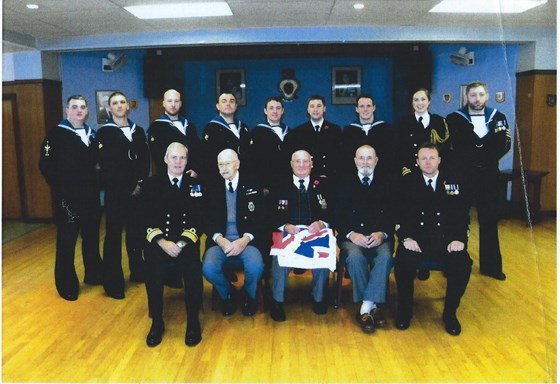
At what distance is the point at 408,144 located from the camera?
3.92 m

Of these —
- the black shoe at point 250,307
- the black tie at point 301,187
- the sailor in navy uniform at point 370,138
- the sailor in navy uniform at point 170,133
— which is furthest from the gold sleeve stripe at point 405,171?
the sailor in navy uniform at point 170,133

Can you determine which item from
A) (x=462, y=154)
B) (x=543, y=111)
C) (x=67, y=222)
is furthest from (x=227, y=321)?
(x=543, y=111)

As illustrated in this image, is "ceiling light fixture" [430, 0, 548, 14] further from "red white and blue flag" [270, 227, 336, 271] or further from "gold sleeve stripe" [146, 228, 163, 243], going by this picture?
"gold sleeve stripe" [146, 228, 163, 243]

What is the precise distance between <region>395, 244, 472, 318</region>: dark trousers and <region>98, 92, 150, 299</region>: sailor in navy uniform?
1978 millimetres

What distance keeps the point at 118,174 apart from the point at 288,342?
73.7 inches

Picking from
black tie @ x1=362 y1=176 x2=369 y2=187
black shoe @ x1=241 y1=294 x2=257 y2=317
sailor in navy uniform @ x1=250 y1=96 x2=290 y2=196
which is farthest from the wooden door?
black tie @ x1=362 y1=176 x2=369 y2=187

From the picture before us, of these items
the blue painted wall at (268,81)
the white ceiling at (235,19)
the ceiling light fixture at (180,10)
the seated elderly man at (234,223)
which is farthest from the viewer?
the blue painted wall at (268,81)

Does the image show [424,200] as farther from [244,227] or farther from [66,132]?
[66,132]

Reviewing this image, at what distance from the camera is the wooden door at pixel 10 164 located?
21.9 ft

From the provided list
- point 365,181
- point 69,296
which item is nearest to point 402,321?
point 365,181

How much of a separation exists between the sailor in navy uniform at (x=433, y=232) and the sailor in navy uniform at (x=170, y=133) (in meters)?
1.71

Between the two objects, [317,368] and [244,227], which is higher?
[244,227]

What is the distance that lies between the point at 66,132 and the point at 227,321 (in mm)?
1894

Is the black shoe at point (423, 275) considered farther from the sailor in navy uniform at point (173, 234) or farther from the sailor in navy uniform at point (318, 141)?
the sailor in navy uniform at point (173, 234)
